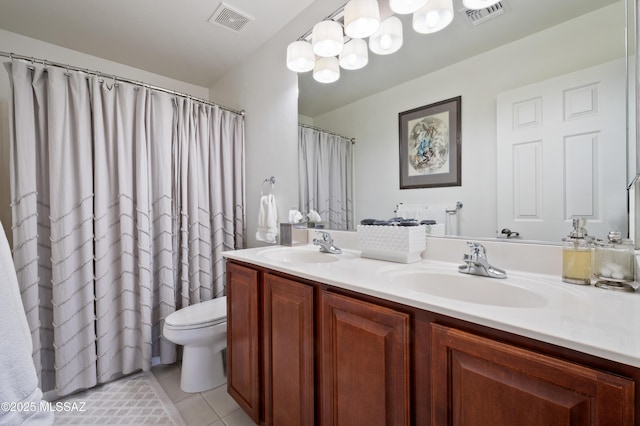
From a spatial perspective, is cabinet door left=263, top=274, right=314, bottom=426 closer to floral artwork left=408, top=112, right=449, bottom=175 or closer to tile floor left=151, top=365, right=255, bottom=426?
tile floor left=151, top=365, right=255, bottom=426

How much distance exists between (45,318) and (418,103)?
7.97 ft

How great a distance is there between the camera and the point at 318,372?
96 centimetres

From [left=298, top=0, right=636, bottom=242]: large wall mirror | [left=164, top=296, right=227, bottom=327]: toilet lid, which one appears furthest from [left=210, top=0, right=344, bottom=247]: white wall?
[left=298, top=0, right=636, bottom=242]: large wall mirror

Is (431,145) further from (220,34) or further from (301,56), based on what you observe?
(220,34)

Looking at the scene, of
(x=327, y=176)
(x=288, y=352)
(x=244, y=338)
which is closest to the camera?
(x=288, y=352)

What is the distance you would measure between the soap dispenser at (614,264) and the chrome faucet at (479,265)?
0.24 metres

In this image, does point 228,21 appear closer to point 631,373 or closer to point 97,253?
point 97,253

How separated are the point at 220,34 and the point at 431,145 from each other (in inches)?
69.7

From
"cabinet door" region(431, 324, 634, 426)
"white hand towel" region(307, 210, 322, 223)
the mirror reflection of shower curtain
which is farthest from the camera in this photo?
"white hand towel" region(307, 210, 322, 223)

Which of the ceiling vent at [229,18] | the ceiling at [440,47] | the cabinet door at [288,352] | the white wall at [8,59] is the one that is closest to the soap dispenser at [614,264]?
the ceiling at [440,47]

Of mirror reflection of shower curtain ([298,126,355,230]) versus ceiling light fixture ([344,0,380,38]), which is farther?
mirror reflection of shower curtain ([298,126,355,230])

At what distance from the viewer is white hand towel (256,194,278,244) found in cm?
191

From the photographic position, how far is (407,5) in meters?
1.20

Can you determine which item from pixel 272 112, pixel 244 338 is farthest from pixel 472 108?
pixel 244 338
